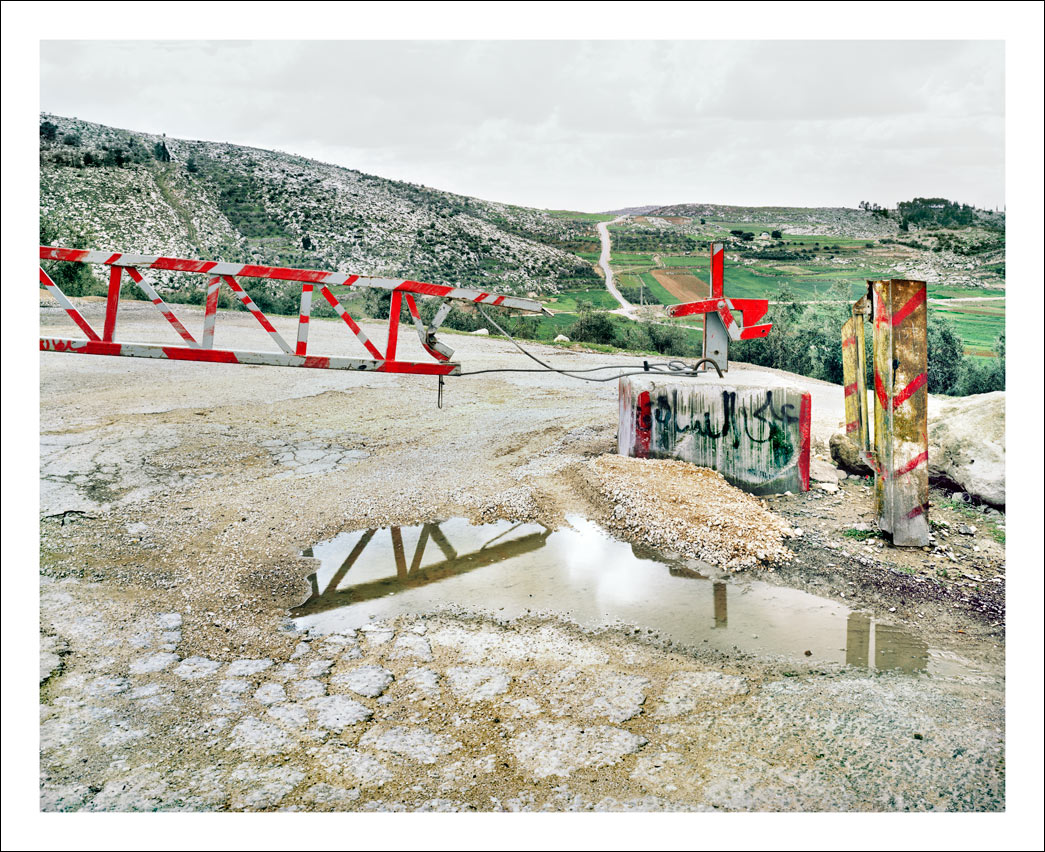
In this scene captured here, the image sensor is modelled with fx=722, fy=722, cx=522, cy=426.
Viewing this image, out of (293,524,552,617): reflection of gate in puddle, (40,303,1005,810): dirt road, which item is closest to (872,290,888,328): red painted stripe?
(40,303,1005,810): dirt road

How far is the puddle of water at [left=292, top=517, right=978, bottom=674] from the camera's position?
12.8 feet

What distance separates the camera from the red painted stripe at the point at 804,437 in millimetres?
6172

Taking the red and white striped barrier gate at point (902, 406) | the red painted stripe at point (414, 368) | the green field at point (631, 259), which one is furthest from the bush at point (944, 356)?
the green field at point (631, 259)

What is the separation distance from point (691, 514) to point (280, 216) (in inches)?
1504

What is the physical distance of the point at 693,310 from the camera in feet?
19.4

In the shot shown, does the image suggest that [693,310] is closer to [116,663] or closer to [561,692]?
[561,692]

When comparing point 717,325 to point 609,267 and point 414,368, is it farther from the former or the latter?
point 609,267

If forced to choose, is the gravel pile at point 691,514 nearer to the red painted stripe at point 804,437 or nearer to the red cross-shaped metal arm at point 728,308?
the red painted stripe at point 804,437

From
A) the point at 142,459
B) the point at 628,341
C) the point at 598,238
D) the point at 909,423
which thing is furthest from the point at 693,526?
the point at 598,238

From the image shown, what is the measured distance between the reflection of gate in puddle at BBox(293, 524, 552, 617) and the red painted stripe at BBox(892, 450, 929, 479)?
245 cm

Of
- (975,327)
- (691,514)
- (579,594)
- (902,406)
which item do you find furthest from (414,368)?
(975,327)

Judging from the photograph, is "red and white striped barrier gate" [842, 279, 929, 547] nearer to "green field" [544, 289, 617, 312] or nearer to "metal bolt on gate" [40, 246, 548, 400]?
"metal bolt on gate" [40, 246, 548, 400]

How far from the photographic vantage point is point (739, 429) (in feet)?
20.5

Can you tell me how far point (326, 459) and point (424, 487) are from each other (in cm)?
129
